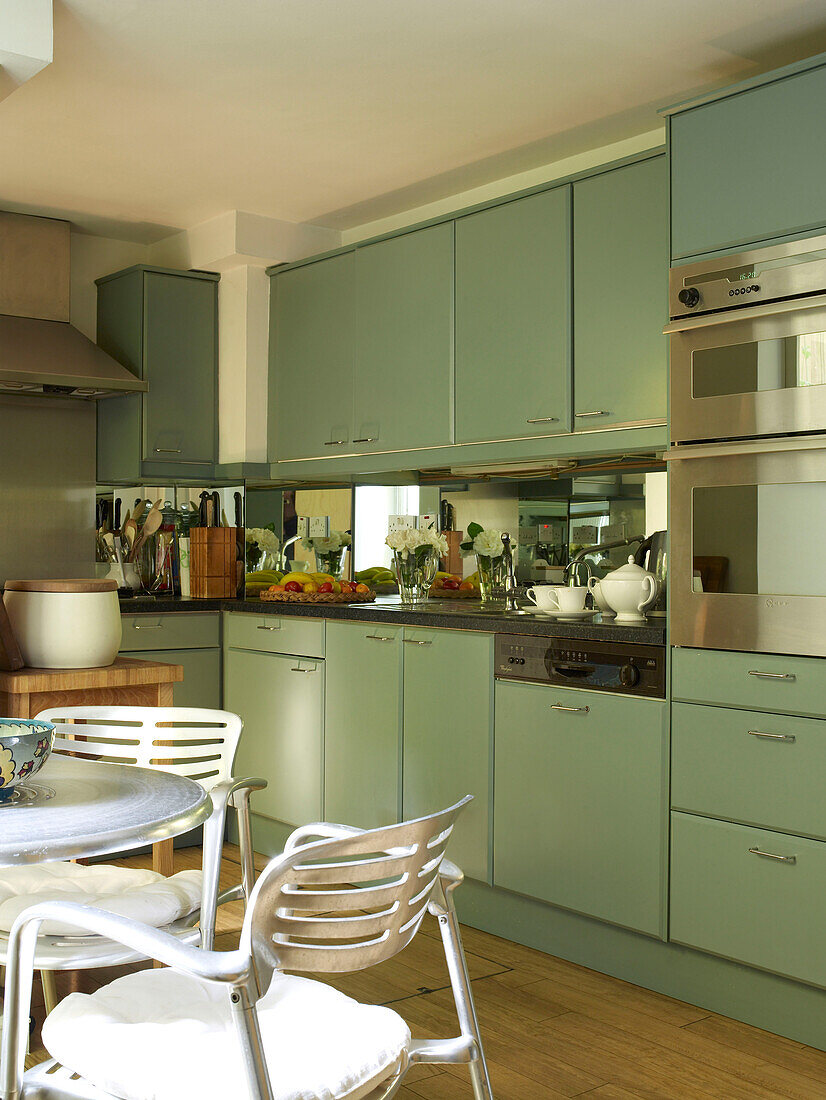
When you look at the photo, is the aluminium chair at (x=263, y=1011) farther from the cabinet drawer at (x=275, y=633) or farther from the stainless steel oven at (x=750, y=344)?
the cabinet drawer at (x=275, y=633)

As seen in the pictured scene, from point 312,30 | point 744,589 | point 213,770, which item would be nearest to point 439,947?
point 213,770

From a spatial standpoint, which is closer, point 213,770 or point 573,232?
point 213,770

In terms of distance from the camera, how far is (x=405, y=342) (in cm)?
390

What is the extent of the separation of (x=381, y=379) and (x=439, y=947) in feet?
6.39

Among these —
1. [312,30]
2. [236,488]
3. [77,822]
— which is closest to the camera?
[77,822]

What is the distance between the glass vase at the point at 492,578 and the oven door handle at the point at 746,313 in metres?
1.38

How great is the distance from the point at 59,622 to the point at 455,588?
184 centimetres

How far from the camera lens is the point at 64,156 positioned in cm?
384

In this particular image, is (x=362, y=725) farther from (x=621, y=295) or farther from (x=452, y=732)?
(x=621, y=295)

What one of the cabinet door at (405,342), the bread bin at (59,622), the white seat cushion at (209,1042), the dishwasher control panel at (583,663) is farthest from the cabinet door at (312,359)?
the white seat cushion at (209,1042)

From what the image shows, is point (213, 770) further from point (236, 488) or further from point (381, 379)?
point (236, 488)

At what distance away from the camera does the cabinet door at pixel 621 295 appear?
3.05 m

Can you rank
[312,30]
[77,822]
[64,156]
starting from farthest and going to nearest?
[64,156], [312,30], [77,822]

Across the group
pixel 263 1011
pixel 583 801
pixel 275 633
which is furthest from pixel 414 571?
pixel 263 1011
